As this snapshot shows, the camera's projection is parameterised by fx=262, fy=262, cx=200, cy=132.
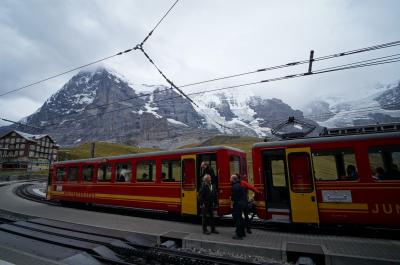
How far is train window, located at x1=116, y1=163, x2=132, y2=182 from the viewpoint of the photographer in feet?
48.2

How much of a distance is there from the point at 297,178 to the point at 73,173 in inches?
602

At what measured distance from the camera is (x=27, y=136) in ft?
305

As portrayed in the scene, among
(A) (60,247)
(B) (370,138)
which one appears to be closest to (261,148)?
(B) (370,138)

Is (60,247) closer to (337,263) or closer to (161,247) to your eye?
(161,247)

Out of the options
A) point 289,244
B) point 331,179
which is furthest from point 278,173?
point 289,244

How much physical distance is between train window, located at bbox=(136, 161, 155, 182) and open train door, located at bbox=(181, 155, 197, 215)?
2.13m

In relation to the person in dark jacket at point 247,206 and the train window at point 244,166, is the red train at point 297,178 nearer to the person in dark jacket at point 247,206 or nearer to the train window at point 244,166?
the train window at point 244,166

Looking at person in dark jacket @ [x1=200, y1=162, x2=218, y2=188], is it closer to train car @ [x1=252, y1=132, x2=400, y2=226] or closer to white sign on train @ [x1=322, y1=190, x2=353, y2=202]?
train car @ [x1=252, y1=132, x2=400, y2=226]

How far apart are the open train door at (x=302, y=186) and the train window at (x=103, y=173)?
10.7 metres

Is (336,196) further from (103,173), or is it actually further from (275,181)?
(103,173)

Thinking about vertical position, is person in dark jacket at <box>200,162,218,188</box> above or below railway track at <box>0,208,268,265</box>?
above

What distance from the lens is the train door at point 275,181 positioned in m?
10.2

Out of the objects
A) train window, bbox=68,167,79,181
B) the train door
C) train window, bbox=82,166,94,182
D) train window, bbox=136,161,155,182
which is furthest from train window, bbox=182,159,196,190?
train window, bbox=68,167,79,181

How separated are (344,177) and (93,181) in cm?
1416
